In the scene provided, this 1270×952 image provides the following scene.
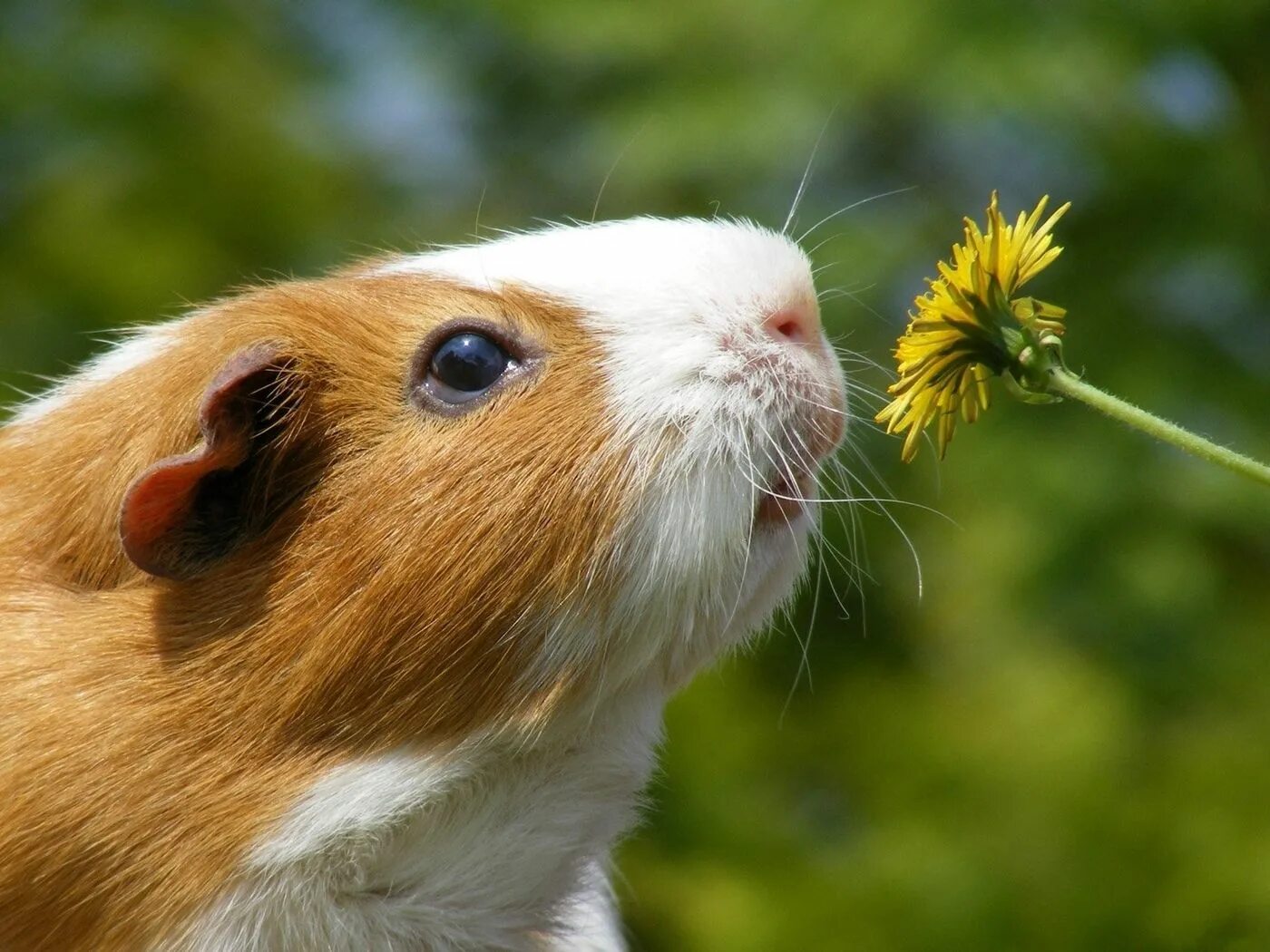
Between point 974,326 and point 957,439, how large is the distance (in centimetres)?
334

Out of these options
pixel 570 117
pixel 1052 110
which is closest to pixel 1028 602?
pixel 1052 110

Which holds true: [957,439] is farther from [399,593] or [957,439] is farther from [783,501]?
[399,593]

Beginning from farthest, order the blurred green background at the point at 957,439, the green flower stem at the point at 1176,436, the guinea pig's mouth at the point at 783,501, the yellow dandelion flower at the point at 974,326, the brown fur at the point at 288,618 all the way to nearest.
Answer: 1. the blurred green background at the point at 957,439
2. the guinea pig's mouth at the point at 783,501
3. the brown fur at the point at 288,618
4. the yellow dandelion flower at the point at 974,326
5. the green flower stem at the point at 1176,436

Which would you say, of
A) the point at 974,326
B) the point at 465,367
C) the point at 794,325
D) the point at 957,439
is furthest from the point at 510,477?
the point at 957,439

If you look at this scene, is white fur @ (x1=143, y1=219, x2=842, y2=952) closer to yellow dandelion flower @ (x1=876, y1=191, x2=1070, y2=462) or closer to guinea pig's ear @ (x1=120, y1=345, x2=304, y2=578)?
guinea pig's ear @ (x1=120, y1=345, x2=304, y2=578)

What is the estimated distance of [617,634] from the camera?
262 cm

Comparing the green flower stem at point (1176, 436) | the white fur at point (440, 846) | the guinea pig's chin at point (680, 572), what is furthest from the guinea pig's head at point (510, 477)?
the green flower stem at point (1176, 436)

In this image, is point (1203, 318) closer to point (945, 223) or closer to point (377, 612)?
point (945, 223)

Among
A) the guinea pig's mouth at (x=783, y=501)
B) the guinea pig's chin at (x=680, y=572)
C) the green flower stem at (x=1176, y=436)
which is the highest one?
the guinea pig's mouth at (x=783, y=501)

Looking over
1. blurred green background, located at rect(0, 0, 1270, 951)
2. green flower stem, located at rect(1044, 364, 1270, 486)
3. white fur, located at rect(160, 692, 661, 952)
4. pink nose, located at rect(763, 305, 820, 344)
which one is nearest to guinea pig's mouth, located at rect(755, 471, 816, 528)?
pink nose, located at rect(763, 305, 820, 344)

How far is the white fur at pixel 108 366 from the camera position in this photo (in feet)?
10.1

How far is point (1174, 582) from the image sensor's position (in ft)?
16.0

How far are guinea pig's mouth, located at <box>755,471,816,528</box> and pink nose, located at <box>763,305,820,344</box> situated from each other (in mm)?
240

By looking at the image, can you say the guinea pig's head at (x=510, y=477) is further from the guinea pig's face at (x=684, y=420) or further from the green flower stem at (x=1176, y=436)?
the green flower stem at (x=1176, y=436)
